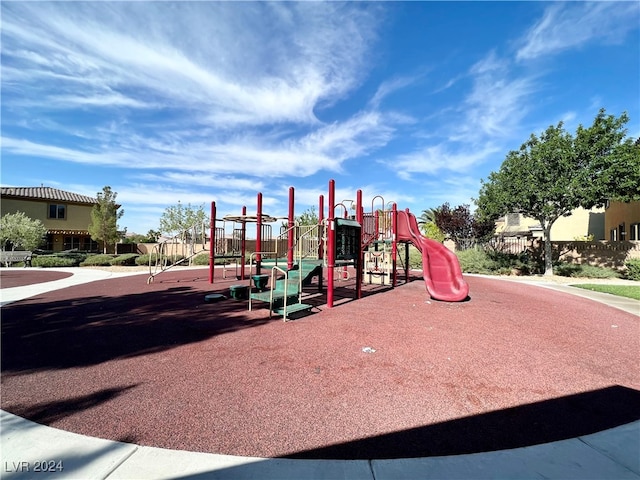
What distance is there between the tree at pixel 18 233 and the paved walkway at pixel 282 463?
27720 mm

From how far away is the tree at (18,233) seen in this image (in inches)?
873

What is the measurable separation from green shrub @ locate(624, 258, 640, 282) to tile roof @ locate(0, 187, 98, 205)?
45.9 meters

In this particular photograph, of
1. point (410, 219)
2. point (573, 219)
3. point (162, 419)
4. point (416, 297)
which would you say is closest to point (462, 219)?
point (573, 219)

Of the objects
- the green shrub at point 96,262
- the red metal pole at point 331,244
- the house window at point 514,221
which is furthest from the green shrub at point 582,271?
the green shrub at point 96,262

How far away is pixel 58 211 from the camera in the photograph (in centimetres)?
3291

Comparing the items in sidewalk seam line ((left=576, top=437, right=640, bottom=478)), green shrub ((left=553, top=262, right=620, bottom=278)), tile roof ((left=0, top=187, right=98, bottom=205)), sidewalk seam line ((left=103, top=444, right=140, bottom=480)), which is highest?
tile roof ((left=0, top=187, right=98, bottom=205))

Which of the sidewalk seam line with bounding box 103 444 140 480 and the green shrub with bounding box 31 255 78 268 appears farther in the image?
the green shrub with bounding box 31 255 78 268

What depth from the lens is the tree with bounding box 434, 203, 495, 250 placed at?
27.6 meters

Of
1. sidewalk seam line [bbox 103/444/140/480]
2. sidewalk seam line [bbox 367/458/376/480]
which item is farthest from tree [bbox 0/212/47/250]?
sidewalk seam line [bbox 367/458/376/480]

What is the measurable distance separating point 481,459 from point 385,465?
774 mm

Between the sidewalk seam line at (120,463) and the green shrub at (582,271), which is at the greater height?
the green shrub at (582,271)

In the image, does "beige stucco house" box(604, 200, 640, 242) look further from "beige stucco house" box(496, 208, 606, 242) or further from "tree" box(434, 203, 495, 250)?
"tree" box(434, 203, 495, 250)

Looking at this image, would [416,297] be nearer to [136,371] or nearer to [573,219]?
[136,371]

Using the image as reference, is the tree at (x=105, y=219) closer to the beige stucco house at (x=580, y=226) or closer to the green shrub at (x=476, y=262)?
the green shrub at (x=476, y=262)
